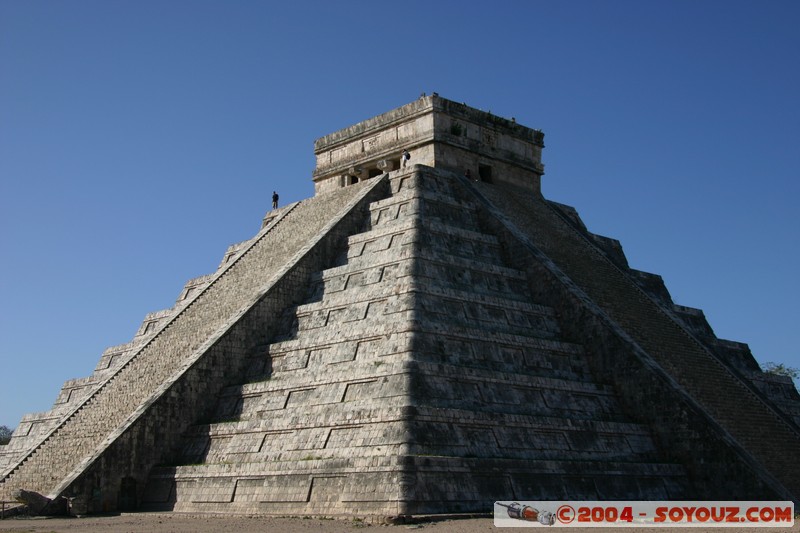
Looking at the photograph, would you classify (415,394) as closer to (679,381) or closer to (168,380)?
(168,380)

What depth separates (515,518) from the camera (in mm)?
18078

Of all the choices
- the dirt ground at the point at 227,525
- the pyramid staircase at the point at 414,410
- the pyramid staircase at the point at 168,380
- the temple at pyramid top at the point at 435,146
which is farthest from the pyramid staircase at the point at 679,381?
the pyramid staircase at the point at 168,380

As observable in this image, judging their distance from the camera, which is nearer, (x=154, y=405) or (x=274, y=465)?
(x=274, y=465)

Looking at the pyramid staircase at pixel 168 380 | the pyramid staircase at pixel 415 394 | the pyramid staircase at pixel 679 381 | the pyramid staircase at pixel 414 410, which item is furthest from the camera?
the pyramid staircase at pixel 168 380

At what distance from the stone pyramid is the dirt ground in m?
0.57

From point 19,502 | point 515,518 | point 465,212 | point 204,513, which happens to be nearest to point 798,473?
point 515,518

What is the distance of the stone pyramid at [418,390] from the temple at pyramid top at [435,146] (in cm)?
86

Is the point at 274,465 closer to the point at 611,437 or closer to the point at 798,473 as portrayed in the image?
the point at 611,437

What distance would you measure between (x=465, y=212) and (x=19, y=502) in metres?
13.4

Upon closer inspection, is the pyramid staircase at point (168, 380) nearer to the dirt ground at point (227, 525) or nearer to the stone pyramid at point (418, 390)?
the stone pyramid at point (418, 390)

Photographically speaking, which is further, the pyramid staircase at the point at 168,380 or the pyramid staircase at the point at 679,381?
the pyramid staircase at the point at 168,380

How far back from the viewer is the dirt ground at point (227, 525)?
1703 cm

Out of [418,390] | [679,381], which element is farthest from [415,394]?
[679,381]

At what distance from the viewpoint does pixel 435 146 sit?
30031 millimetres
